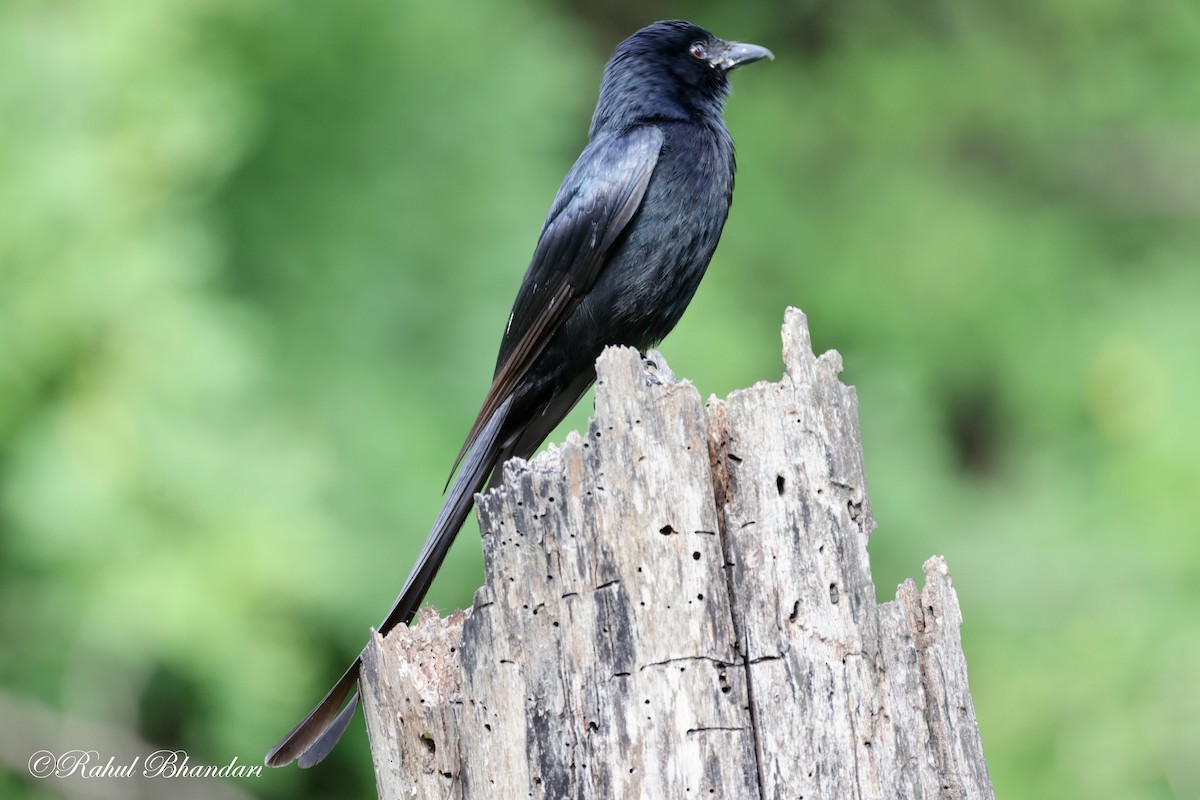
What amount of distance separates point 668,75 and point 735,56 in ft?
1.15

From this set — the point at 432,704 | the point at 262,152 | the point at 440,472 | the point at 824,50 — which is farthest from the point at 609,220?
the point at 824,50

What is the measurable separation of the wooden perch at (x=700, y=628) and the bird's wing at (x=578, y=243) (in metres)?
1.32

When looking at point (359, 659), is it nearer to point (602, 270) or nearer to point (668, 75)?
point (602, 270)

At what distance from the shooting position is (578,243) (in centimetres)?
412

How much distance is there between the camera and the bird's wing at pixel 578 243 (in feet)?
13.3

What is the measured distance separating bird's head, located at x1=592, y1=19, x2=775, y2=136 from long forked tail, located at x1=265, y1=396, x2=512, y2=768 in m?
1.50

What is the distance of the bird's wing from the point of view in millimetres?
4055

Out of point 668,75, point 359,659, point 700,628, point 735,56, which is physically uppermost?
point 735,56

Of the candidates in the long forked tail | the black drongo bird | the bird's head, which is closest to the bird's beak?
the bird's head

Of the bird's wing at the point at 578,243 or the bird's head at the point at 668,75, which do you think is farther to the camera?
the bird's head at the point at 668,75

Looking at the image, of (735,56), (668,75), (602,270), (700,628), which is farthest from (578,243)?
(700,628)

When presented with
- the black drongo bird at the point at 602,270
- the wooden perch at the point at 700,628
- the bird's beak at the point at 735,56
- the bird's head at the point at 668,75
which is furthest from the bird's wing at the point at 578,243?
the wooden perch at the point at 700,628

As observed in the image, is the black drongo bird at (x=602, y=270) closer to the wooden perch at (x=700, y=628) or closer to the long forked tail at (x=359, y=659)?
the long forked tail at (x=359, y=659)

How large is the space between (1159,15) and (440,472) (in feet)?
17.7
